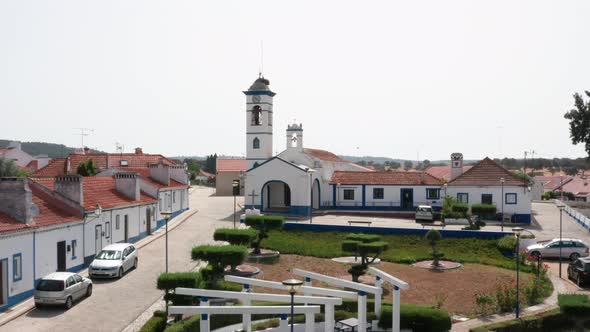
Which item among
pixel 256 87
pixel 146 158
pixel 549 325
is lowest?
pixel 549 325

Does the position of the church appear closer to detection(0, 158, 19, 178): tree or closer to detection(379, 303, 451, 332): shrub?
detection(0, 158, 19, 178): tree

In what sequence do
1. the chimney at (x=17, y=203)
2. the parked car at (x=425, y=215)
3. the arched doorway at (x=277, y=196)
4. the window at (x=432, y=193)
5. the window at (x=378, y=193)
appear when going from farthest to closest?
the window at (x=378, y=193)
the arched doorway at (x=277, y=196)
the window at (x=432, y=193)
the parked car at (x=425, y=215)
the chimney at (x=17, y=203)

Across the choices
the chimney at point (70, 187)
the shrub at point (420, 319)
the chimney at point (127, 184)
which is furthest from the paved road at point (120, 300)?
the shrub at point (420, 319)

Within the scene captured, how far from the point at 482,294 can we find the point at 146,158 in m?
39.5

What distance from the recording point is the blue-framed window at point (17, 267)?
2167 cm

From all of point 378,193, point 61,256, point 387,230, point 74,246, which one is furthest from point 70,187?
point 378,193

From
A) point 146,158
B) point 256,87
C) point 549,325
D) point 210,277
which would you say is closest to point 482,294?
point 549,325

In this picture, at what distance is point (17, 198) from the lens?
2328 cm

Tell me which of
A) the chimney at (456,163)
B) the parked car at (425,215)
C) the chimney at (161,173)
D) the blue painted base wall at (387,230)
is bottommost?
the blue painted base wall at (387,230)

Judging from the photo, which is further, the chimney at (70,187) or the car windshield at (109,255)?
the chimney at (70,187)

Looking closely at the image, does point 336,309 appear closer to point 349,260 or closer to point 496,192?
point 349,260

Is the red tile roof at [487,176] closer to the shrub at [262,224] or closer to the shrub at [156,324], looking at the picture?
the shrub at [262,224]

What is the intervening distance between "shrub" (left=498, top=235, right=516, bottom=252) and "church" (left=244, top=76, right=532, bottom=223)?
14681 millimetres

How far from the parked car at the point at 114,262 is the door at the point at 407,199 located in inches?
1129
